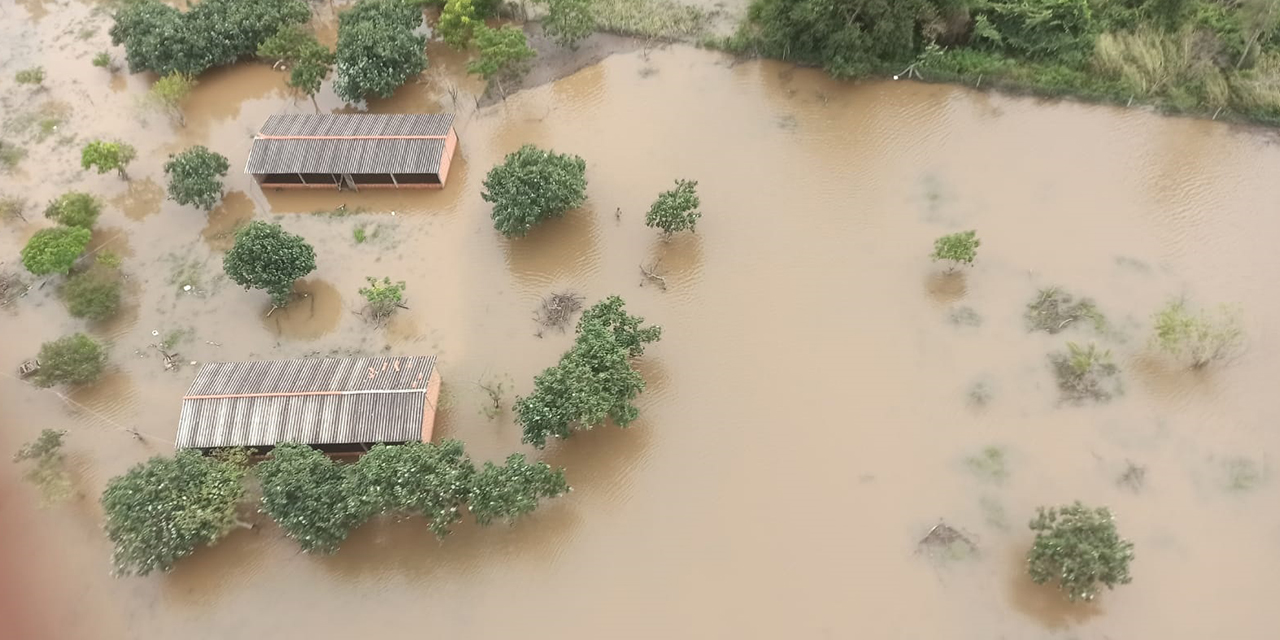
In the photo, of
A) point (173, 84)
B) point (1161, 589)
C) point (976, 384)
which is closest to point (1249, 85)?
point (976, 384)

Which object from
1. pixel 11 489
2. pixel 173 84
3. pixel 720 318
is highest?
pixel 173 84

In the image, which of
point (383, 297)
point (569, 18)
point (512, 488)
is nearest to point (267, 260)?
point (383, 297)

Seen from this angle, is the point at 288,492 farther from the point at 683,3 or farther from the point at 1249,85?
the point at 1249,85

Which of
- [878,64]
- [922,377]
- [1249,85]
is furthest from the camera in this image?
[878,64]

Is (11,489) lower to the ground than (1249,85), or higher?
lower

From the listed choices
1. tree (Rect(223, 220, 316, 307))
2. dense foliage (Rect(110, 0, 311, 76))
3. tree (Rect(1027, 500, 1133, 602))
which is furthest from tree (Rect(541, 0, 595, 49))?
tree (Rect(1027, 500, 1133, 602))

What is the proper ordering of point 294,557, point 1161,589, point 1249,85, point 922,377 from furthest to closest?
point 1249,85 < point 922,377 < point 294,557 < point 1161,589

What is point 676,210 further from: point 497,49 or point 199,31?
point 199,31
